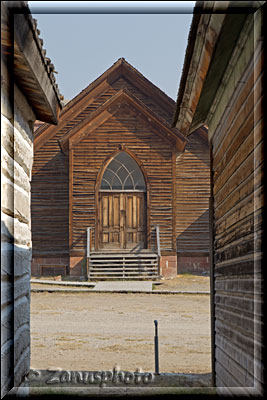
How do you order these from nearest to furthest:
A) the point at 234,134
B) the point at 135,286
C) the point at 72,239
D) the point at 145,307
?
1. the point at 234,134
2. the point at 145,307
3. the point at 135,286
4. the point at 72,239

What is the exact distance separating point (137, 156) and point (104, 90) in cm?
363

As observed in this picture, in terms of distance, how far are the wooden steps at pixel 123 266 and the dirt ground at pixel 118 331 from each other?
9.50 ft

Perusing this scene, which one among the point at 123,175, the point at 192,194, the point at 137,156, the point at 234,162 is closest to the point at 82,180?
the point at 123,175

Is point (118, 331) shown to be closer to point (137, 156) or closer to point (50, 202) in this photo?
point (137, 156)

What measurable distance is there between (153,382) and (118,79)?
16.7m

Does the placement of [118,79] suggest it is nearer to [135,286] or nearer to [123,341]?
[135,286]

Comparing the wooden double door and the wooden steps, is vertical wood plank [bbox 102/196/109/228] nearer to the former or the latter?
the wooden double door

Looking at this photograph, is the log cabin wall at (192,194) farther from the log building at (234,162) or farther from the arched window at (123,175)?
the log building at (234,162)

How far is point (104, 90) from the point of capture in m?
21.8

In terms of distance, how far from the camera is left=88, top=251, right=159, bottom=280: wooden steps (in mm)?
18531

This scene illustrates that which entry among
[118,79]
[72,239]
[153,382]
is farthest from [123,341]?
[118,79]

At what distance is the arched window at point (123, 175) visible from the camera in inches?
790

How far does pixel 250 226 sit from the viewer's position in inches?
156

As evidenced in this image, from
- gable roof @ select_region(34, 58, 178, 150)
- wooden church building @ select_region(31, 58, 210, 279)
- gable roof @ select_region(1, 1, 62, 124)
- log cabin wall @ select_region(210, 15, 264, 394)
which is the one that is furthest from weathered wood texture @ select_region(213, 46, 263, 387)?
gable roof @ select_region(34, 58, 178, 150)
